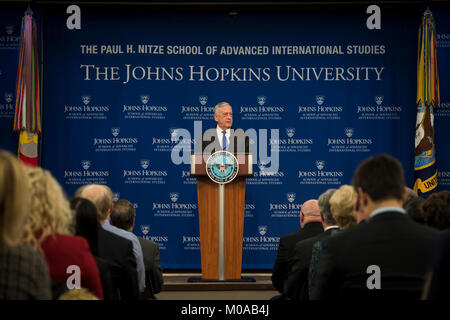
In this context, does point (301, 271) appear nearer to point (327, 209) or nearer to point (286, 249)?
point (327, 209)

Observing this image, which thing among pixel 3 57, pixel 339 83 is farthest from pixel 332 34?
pixel 3 57

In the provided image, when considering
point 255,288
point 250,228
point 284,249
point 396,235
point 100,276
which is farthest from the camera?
point 250,228

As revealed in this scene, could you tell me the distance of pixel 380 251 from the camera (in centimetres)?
191

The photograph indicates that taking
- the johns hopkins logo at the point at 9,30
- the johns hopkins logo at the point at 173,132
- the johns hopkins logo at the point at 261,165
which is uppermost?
the johns hopkins logo at the point at 9,30

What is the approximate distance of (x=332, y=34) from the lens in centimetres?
803

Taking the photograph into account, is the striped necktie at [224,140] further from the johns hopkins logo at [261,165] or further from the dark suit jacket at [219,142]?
the johns hopkins logo at [261,165]

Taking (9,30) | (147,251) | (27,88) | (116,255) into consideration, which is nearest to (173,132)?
(27,88)

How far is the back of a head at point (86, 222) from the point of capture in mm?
2566

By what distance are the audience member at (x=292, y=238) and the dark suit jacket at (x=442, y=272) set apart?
2.44 metres

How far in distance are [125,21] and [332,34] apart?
298 cm

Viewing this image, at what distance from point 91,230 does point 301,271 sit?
143 centimetres

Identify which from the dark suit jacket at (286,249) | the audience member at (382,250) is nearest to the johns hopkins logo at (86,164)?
the dark suit jacket at (286,249)

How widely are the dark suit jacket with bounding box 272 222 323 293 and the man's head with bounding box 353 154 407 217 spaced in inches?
79.9

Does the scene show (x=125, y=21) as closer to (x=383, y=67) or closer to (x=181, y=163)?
(x=181, y=163)
